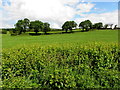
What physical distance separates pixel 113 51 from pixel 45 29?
64486 millimetres

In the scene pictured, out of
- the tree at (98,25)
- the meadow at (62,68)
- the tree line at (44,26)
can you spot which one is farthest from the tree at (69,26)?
the meadow at (62,68)

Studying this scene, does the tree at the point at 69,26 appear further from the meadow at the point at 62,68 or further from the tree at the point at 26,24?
the meadow at the point at 62,68

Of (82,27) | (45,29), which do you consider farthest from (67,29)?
(45,29)

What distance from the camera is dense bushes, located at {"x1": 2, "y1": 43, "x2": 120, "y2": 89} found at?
347 centimetres

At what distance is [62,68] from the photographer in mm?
4031

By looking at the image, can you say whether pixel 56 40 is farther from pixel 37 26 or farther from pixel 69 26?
pixel 37 26

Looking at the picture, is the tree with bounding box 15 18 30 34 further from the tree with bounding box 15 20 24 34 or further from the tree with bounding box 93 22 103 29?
the tree with bounding box 93 22 103 29

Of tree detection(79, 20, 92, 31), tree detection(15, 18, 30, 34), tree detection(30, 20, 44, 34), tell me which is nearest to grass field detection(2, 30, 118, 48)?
tree detection(79, 20, 92, 31)

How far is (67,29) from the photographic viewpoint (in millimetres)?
61906

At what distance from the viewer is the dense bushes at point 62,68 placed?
3.47 metres

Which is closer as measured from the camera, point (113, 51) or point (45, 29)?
point (113, 51)

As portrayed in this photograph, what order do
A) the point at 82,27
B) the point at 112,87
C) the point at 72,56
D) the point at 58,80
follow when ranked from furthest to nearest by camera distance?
the point at 82,27 → the point at 72,56 → the point at 112,87 → the point at 58,80

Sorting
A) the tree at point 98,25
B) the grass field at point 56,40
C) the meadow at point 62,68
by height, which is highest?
the tree at point 98,25

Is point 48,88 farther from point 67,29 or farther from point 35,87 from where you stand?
point 67,29
